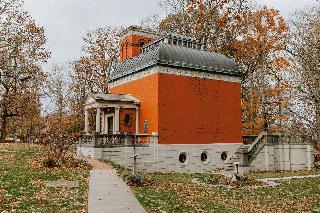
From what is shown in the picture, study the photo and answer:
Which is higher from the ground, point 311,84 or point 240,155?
point 311,84

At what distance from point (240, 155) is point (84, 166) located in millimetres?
12732

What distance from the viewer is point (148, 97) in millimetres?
26469

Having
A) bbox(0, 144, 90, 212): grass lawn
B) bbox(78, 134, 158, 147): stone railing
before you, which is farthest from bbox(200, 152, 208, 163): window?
bbox(0, 144, 90, 212): grass lawn

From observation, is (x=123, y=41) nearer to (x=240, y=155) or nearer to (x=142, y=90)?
(x=142, y=90)

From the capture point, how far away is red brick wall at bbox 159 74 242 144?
84.7ft

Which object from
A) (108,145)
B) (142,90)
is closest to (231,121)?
(142,90)

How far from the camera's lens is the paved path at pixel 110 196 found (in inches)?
340

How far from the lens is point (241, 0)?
122 ft

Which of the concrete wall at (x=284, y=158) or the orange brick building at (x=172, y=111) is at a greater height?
the orange brick building at (x=172, y=111)

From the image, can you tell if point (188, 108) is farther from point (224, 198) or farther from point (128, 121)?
point (224, 198)

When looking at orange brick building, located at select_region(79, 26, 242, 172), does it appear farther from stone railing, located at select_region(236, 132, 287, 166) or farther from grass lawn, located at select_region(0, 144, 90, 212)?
grass lawn, located at select_region(0, 144, 90, 212)

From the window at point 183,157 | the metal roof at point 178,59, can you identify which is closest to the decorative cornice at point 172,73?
the metal roof at point 178,59

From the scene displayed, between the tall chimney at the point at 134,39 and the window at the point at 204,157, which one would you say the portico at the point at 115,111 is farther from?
the tall chimney at the point at 134,39

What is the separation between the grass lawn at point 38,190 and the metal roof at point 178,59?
1205 centimetres
